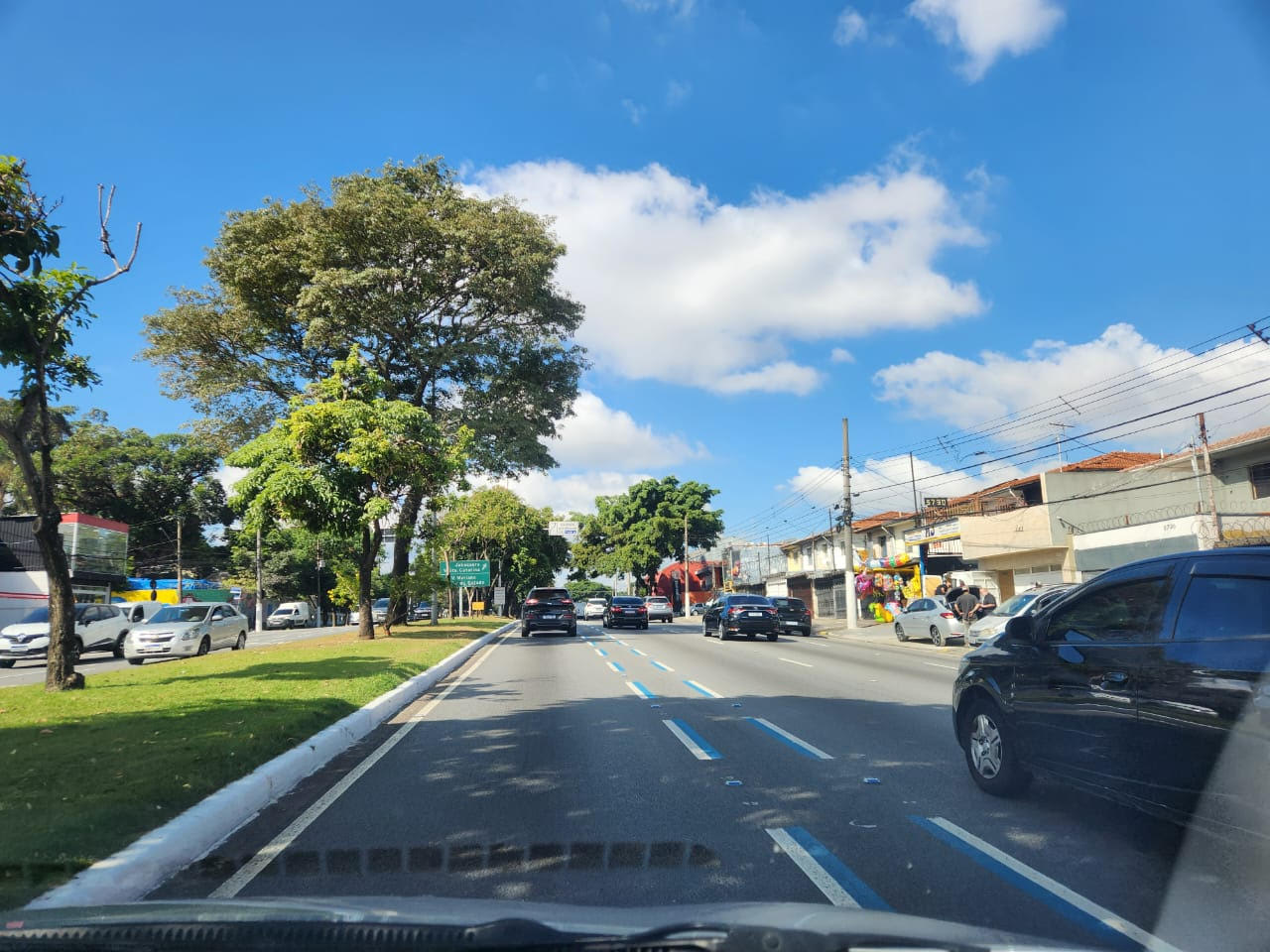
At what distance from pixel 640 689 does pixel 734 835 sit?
26.9 feet

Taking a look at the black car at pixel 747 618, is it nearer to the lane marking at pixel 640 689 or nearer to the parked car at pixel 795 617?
the parked car at pixel 795 617

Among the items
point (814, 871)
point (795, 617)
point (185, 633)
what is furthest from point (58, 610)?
point (795, 617)

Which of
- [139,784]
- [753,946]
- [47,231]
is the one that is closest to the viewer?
[753,946]

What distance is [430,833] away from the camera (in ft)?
17.9

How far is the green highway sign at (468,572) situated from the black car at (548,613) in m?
13.2

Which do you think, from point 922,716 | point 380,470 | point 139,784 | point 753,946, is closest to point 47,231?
point 139,784

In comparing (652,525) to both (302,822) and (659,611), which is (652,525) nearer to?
(659,611)

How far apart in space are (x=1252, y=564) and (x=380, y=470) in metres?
20.5

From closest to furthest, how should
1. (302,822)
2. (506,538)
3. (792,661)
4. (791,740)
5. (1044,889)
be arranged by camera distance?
(1044,889) → (302,822) → (791,740) → (792,661) → (506,538)

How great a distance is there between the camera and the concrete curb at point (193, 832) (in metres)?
4.18

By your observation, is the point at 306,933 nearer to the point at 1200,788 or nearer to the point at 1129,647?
the point at 1200,788

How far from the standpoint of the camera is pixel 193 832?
203 inches

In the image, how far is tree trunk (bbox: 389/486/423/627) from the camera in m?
27.3

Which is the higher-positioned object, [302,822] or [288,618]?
[288,618]
